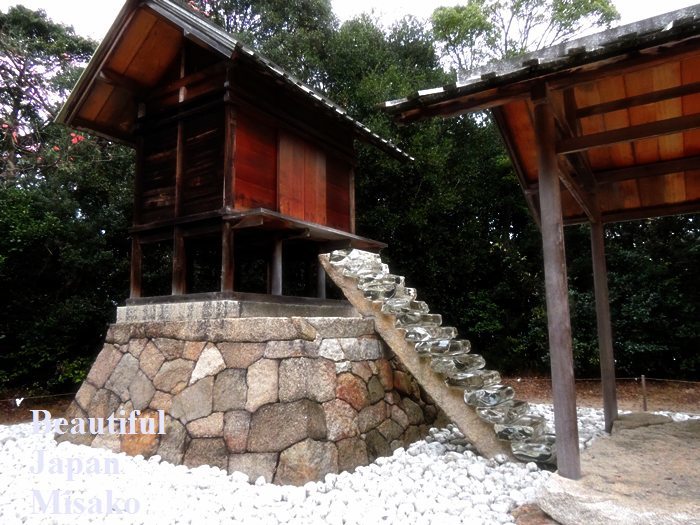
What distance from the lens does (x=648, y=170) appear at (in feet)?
16.4

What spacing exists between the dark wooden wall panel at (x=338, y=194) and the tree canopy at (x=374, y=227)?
3.59 metres

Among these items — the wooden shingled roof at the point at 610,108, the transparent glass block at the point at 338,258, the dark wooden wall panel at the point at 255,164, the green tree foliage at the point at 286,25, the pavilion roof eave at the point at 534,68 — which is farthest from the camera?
the green tree foliage at the point at 286,25

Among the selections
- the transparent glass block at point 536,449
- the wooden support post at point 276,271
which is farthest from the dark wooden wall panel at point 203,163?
the transparent glass block at point 536,449

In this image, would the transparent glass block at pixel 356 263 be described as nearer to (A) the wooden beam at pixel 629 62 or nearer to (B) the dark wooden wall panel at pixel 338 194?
(B) the dark wooden wall panel at pixel 338 194

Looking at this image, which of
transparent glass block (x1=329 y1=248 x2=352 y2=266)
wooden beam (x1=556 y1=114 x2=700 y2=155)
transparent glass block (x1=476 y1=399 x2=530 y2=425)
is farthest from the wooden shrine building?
wooden beam (x1=556 y1=114 x2=700 y2=155)

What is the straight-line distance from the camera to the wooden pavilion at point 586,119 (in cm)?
290

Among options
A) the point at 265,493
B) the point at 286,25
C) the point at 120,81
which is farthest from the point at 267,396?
the point at 286,25

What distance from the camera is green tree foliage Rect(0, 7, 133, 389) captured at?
943 centimetres

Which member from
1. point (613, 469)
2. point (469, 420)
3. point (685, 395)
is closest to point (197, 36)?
point (469, 420)

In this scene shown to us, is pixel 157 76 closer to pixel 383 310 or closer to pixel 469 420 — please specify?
pixel 383 310

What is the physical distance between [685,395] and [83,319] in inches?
463

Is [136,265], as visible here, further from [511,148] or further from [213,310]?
[511,148]

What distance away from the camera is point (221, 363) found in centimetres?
453

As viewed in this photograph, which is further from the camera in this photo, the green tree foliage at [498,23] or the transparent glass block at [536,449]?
the green tree foliage at [498,23]
